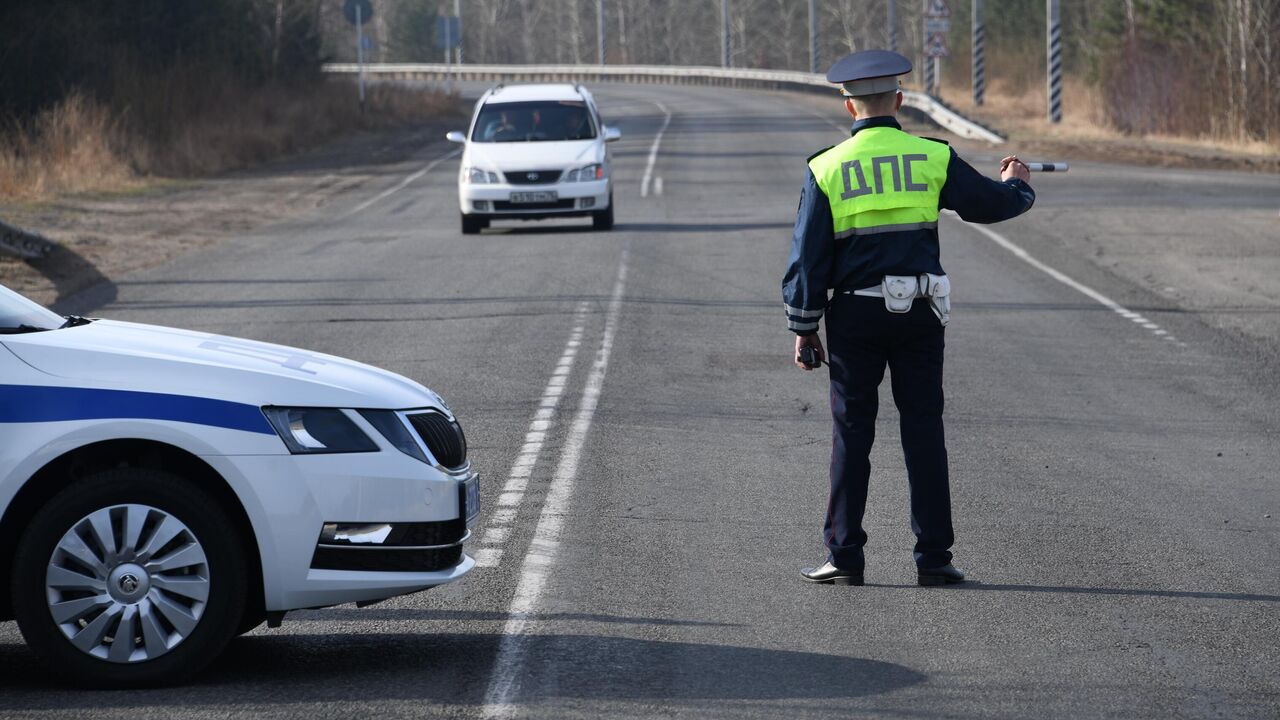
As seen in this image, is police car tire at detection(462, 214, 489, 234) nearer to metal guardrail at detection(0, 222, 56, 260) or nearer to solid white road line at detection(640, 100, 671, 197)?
metal guardrail at detection(0, 222, 56, 260)

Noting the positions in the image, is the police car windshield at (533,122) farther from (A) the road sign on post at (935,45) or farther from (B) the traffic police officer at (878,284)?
(A) the road sign on post at (935,45)

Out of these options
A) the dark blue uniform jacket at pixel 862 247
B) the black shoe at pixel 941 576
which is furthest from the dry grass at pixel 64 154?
the black shoe at pixel 941 576

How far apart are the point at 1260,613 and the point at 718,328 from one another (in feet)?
26.6

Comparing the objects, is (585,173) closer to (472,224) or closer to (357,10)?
(472,224)

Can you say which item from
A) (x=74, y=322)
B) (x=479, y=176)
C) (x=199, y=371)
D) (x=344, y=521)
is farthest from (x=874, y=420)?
(x=479, y=176)

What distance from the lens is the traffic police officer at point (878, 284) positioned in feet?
20.7

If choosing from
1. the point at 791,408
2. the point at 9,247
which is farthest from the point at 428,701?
the point at 9,247

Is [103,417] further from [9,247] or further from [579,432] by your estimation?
[9,247]

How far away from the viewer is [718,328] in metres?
13.9

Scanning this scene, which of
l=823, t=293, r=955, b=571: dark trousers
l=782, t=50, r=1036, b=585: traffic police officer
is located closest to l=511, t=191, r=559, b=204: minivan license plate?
l=782, t=50, r=1036, b=585: traffic police officer

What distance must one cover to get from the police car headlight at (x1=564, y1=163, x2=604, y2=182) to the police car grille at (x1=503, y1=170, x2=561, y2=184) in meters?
0.15

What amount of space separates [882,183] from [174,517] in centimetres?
275

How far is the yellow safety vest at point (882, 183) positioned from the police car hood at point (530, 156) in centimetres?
1522

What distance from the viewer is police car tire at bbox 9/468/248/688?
508 cm
